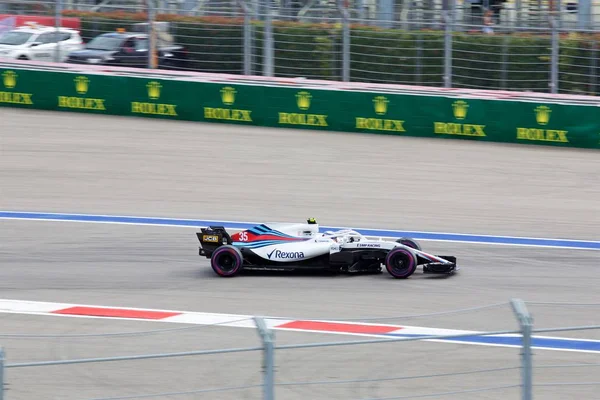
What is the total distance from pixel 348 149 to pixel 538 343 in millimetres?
10522

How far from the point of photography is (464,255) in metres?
12.2

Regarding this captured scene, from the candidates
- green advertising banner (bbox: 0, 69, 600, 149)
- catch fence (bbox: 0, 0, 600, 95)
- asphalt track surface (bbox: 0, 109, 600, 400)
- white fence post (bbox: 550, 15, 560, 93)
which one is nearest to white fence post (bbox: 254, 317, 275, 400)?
asphalt track surface (bbox: 0, 109, 600, 400)

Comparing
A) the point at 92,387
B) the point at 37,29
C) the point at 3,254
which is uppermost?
the point at 37,29

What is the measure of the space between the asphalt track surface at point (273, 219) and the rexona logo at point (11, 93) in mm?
299

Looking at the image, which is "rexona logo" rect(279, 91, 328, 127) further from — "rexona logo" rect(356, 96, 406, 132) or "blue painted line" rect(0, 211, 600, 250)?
"blue painted line" rect(0, 211, 600, 250)

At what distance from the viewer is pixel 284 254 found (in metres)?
10.9

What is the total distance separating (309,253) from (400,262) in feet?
3.21

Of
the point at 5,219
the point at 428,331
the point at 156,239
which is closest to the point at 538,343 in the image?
the point at 428,331

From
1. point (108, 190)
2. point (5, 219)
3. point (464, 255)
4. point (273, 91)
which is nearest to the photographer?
point (464, 255)

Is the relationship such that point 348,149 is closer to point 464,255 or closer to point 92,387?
point 464,255

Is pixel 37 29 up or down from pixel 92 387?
up

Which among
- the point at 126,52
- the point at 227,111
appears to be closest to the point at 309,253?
the point at 227,111

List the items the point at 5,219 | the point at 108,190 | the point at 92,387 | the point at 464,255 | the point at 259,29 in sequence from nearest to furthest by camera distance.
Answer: the point at 92,387 < the point at 464,255 < the point at 5,219 < the point at 108,190 < the point at 259,29

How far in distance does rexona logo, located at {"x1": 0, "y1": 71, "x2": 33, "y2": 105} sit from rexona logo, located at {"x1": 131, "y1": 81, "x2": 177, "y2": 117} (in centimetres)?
243
